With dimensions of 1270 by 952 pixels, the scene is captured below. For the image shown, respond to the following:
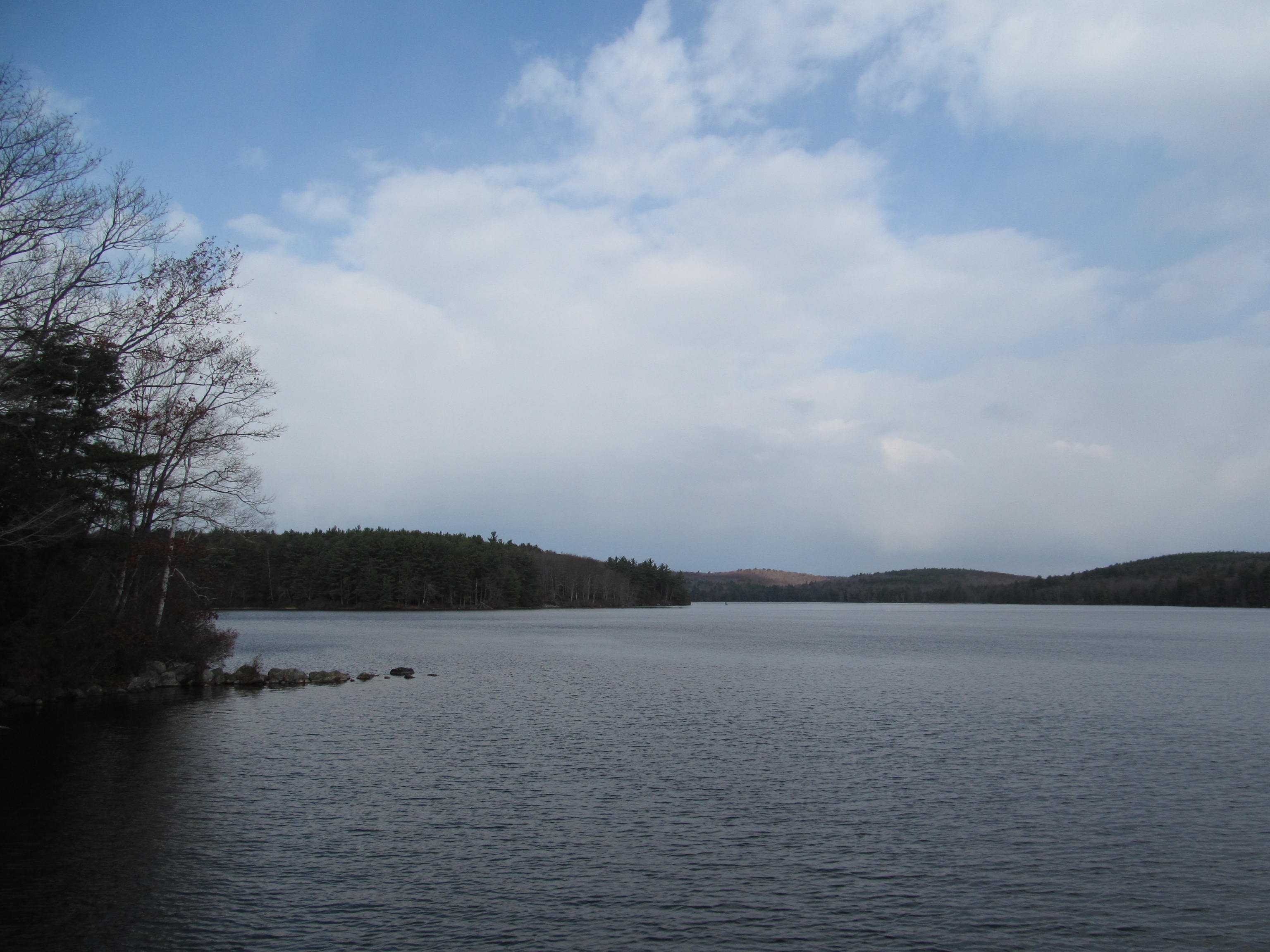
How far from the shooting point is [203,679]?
36.8 m

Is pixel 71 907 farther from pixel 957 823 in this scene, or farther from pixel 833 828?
pixel 957 823

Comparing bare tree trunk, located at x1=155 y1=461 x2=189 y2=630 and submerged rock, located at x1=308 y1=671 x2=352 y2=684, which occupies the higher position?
bare tree trunk, located at x1=155 y1=461 x2=189 y2=630

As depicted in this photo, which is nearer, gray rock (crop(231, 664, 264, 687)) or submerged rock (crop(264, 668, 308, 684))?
gray rock (crop(231, 664, 264, 687))

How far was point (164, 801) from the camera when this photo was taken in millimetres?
17156

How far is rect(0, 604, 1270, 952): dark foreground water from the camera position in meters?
11.4

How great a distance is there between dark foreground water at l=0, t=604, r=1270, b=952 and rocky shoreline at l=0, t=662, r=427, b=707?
196 centimetres

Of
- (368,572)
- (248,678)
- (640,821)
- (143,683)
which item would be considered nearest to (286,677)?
(248,678)

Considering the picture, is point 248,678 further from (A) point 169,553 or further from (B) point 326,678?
(A) point 169,553

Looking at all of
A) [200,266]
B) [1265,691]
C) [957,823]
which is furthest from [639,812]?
[1265,691]

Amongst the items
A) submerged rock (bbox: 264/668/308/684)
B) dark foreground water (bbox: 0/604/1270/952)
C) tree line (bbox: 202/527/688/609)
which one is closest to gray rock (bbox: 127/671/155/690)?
dark foreground water (bbox: 0/604/1270/952)

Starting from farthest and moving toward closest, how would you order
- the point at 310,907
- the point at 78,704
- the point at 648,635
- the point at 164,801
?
1. the point at 648,635
2. the point at 78,704
3. the point at 164,801
4. the point at 310,907

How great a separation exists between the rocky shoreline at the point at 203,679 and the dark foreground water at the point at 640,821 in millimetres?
Answer: 1962

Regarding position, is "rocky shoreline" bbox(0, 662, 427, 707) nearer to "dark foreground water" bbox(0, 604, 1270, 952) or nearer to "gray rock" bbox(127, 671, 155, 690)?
"gray rock" bbox(127, 671, 155, 690)

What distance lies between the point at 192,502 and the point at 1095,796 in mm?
31758
